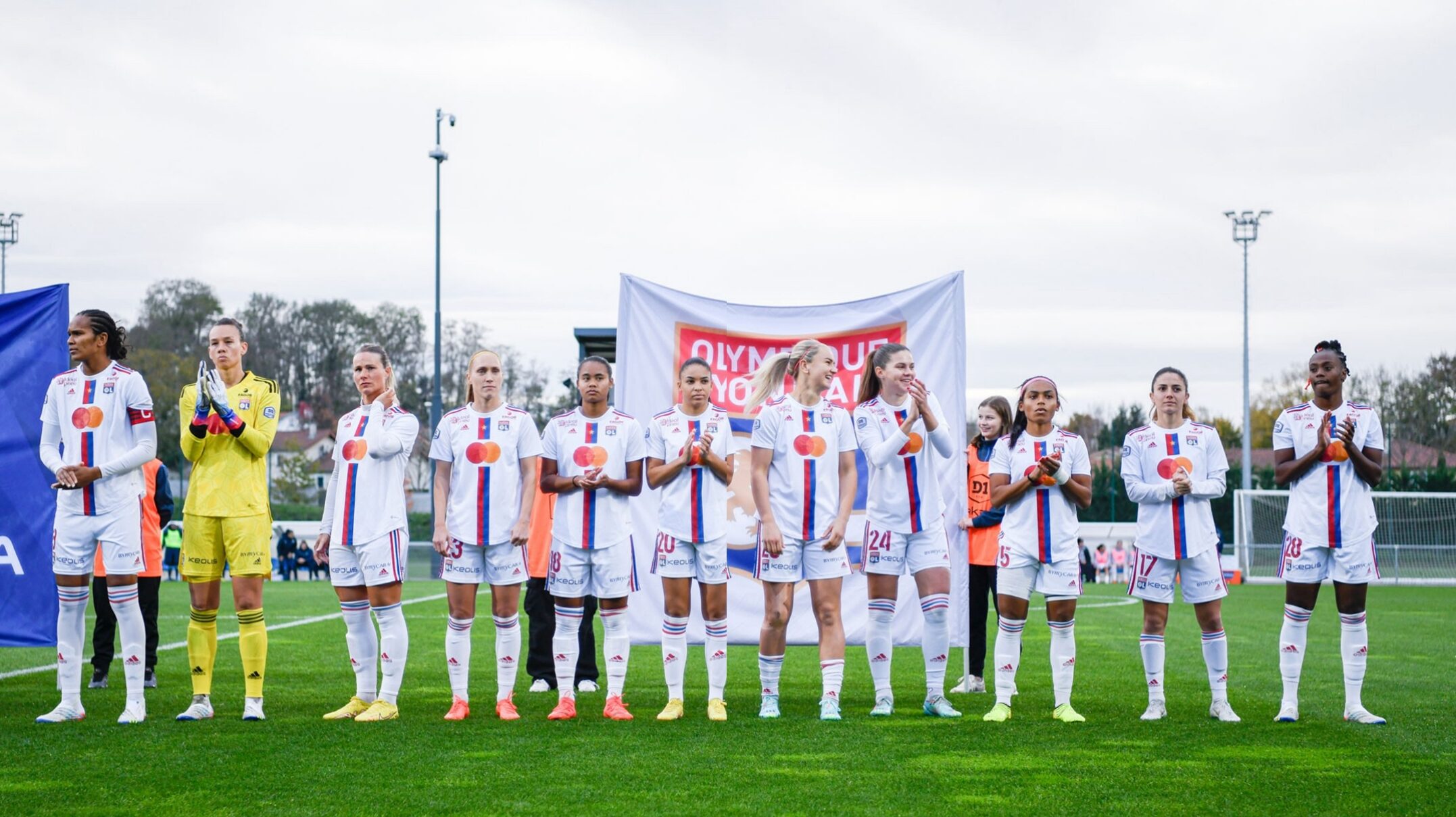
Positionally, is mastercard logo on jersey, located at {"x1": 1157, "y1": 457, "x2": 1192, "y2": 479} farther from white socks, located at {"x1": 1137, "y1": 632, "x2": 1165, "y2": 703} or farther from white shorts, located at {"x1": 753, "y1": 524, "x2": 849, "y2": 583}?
white shorts, located at {"x1": 753, "y1": 524, "x2": 849, "y2": 583}

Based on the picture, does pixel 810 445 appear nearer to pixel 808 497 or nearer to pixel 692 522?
pixel 808 497

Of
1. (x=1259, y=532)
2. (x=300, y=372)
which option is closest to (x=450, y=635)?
(x=1259, y=532)

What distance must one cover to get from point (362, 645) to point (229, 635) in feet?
25.1

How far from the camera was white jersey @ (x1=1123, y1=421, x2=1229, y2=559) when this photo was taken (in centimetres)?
802

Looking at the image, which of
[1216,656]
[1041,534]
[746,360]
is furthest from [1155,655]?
[746,360]

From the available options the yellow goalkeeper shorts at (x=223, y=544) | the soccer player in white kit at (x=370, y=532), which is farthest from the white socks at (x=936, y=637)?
the yellow goalkeeper shorts at (x=223, y=544)

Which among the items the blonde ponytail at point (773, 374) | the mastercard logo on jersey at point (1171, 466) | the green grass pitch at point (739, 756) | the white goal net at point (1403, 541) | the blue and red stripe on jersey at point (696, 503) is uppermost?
the blonde ponytail at point (773, 374)

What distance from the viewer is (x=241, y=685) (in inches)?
384

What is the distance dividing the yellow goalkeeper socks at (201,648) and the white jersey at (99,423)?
2.79ft

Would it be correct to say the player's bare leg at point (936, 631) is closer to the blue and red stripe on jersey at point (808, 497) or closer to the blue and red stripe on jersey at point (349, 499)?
the blue and red stripe on jersey at point (808, 497)

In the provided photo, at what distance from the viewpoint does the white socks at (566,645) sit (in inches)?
321

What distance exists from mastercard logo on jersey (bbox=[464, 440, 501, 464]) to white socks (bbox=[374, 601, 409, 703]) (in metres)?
1.03

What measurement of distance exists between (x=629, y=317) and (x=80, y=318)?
4.63 meters

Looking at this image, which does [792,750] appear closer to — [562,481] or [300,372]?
[562,481]
